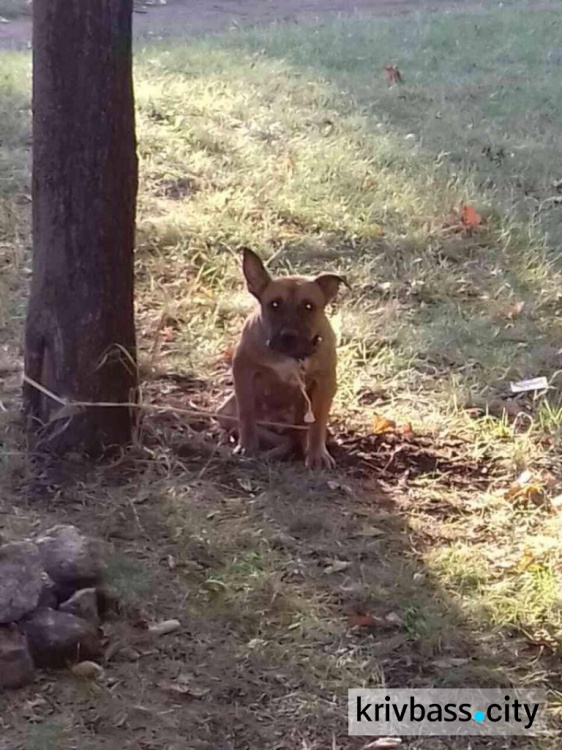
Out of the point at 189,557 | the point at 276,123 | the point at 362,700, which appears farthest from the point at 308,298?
the point at 276,123

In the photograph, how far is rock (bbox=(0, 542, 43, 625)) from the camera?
134 inches

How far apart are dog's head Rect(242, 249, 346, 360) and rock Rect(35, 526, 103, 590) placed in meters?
1.22

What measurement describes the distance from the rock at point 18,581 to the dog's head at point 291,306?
1.52 metres

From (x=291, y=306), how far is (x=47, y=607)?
1651 mm

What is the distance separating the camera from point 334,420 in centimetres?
541

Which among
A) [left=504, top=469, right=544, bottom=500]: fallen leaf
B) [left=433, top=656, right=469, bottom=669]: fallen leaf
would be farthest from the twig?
[left=433, top=656, right=469, bottom=669]: fallen leaf

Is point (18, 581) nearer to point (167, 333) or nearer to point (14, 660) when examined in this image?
point (14, 660)

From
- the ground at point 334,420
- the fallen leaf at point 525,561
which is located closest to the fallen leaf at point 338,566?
the ground at point 334,420

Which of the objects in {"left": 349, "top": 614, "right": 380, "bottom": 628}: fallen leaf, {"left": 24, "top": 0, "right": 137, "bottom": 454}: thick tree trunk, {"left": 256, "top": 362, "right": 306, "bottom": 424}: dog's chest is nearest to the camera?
{"left": 349, "top": 614, "right": 380, "bottom": 628}: fallen leaf

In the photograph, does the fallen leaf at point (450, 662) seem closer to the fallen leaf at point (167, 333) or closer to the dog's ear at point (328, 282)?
the dog's ear at point (328, 282)

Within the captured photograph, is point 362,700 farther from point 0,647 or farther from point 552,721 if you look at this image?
point 0,647

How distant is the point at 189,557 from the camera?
417cm

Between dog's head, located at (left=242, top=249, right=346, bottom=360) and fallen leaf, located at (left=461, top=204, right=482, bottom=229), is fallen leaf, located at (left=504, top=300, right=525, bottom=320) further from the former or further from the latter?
dog's head, located at (left=242, top=249, right=346, bottom=360)

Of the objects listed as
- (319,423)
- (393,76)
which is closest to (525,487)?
(319,423)
